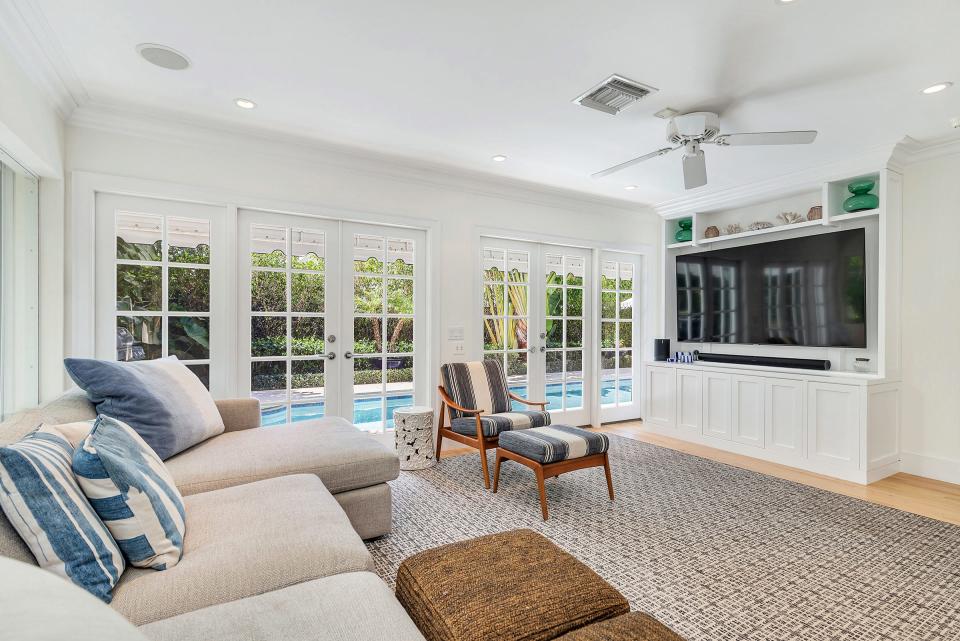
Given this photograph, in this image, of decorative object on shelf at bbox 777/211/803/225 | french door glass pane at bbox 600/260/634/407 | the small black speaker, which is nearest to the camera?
decorative object on shelf at bbox 777/211/803/225

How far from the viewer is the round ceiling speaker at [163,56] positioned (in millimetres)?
2443

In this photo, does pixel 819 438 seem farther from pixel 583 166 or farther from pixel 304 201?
pixel 304 201

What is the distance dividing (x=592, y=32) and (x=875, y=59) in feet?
4.83

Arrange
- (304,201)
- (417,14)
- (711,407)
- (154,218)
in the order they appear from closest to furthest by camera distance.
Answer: (417,14) → (154,218) → (304,201) → (711,407)

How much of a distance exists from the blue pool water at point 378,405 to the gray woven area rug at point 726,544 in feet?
2.39

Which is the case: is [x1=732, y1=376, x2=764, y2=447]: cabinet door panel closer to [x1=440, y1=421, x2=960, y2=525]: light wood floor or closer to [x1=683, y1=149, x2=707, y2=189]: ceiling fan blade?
[x1=440, y1=421, x2=960, y2=525]: light wood floor

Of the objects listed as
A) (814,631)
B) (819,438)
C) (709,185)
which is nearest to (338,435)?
(814,631)

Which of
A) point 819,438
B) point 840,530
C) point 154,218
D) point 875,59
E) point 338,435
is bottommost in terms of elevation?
point 840,530

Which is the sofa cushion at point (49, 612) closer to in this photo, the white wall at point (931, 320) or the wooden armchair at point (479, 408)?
the wooden armchair at point (479, 408)

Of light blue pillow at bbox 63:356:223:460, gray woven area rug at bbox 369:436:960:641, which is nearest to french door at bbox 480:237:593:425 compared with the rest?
gray woven area rug at bbox 369:436:960:641

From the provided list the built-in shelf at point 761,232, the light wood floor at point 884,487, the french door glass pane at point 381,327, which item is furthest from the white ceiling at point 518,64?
the light wood floor at point 884,487

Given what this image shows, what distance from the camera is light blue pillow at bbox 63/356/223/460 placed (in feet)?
7.22

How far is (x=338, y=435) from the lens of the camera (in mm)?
2762

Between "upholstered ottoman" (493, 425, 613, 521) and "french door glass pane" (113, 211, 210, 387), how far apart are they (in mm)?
2207
